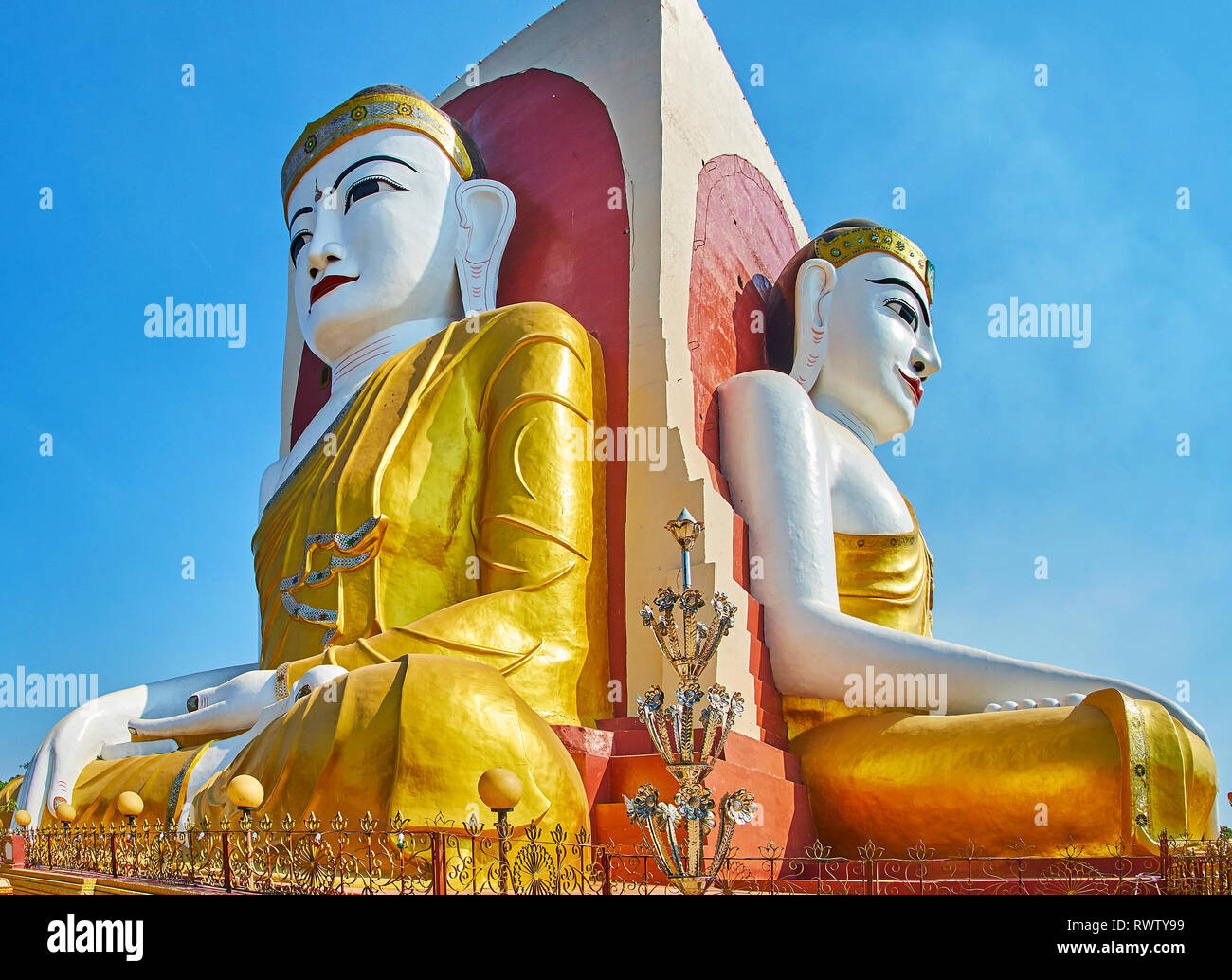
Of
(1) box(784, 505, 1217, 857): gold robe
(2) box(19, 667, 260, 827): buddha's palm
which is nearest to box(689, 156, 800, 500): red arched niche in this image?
(1) box(784, 505, 1217, 857): gold robe

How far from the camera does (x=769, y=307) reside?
29.6ft

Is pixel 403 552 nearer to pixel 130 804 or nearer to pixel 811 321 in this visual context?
pixel 130 804

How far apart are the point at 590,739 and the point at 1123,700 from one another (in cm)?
254

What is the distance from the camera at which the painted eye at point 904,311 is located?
862 centimetres

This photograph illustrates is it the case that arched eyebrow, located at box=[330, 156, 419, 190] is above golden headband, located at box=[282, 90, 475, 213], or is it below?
below

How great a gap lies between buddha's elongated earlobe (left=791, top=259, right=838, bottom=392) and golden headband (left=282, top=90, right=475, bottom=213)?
2551 millimetres

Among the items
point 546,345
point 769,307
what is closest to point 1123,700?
point 546,345

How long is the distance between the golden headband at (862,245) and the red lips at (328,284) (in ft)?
10.7

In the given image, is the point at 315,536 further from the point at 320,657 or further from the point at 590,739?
the point at 590,739

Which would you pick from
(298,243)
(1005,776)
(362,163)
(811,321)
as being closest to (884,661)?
(1005,776)

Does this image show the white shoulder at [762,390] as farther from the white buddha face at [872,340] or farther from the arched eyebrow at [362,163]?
the arched eyebrow at [362,163]

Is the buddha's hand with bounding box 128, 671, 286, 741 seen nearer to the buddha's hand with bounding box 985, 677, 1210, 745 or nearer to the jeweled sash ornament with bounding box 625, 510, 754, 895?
the jeweled sash ornament with bounding box 625, 510, 754, 895

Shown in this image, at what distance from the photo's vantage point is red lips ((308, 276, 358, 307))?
312 inches

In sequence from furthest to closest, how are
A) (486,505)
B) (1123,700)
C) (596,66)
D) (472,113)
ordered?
(472,113)
(596,66)
(486,505)
(1123,700)
